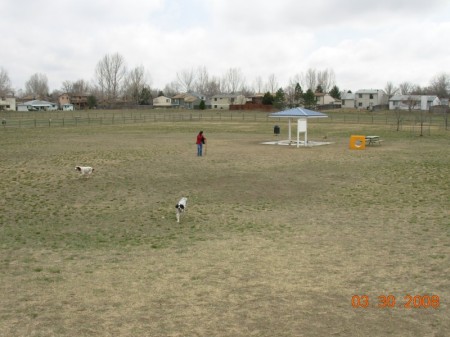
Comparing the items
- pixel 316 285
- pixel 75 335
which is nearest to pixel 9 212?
pixel 75 335

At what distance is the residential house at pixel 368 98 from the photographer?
10762 cm

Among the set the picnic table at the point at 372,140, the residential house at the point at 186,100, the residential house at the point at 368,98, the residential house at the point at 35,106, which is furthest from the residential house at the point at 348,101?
the picnic table at the point at 372,140

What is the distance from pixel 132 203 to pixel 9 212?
3.10 m

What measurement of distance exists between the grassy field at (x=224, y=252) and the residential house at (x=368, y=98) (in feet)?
307

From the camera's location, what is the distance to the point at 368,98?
108500 millimetres

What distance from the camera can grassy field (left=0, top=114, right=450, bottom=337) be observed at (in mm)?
5902

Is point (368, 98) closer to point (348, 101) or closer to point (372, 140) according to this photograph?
point (348, 101)

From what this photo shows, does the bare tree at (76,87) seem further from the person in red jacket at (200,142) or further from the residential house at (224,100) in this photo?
the person in red jacket at (200,142)

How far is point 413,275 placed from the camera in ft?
24.3

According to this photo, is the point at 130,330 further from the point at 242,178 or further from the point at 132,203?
the point at 242,178

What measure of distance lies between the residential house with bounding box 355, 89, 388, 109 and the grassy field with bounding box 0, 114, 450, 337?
93.7m

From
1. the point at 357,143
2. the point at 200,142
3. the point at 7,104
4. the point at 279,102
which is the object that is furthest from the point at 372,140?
the point at 7,104

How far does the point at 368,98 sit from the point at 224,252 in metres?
107

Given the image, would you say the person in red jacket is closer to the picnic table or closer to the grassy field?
the grassy field
